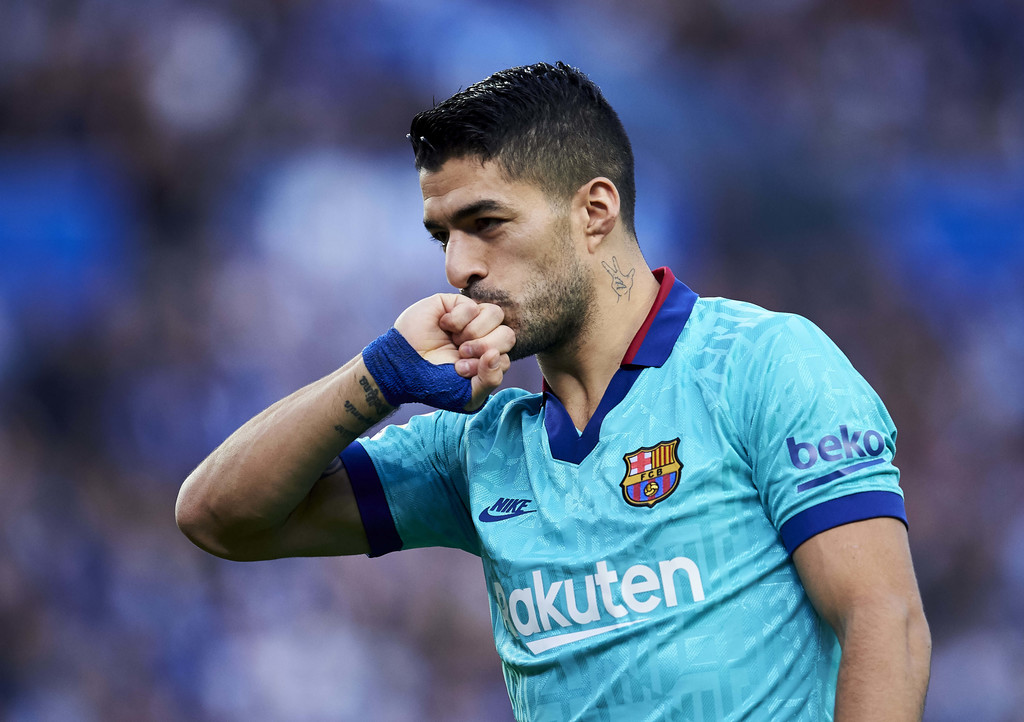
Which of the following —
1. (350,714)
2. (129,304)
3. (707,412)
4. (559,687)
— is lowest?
(350,714)

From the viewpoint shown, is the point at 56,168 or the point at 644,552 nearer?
the point at 644,552

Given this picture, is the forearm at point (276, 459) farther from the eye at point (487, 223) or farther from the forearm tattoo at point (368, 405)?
the eye at point (487, 223)

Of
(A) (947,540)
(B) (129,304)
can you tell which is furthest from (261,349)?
(A) (947,540)

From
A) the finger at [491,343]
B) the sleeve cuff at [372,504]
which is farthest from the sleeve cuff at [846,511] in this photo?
the sleeve cuff at [372,504]

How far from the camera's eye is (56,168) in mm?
6367

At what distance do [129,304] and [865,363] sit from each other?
4249 millimetres

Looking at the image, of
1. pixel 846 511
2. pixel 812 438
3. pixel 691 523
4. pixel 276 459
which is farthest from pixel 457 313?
A: pixel 846 511

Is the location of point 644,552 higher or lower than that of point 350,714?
higher

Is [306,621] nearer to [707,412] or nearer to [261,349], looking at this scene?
[261,349]

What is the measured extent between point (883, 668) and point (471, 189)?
1227 mm

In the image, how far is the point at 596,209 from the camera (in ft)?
7.99

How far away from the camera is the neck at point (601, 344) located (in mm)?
2367

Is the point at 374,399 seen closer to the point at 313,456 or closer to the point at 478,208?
the point at 313,456

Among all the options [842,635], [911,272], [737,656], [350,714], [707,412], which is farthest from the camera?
[911,272]
